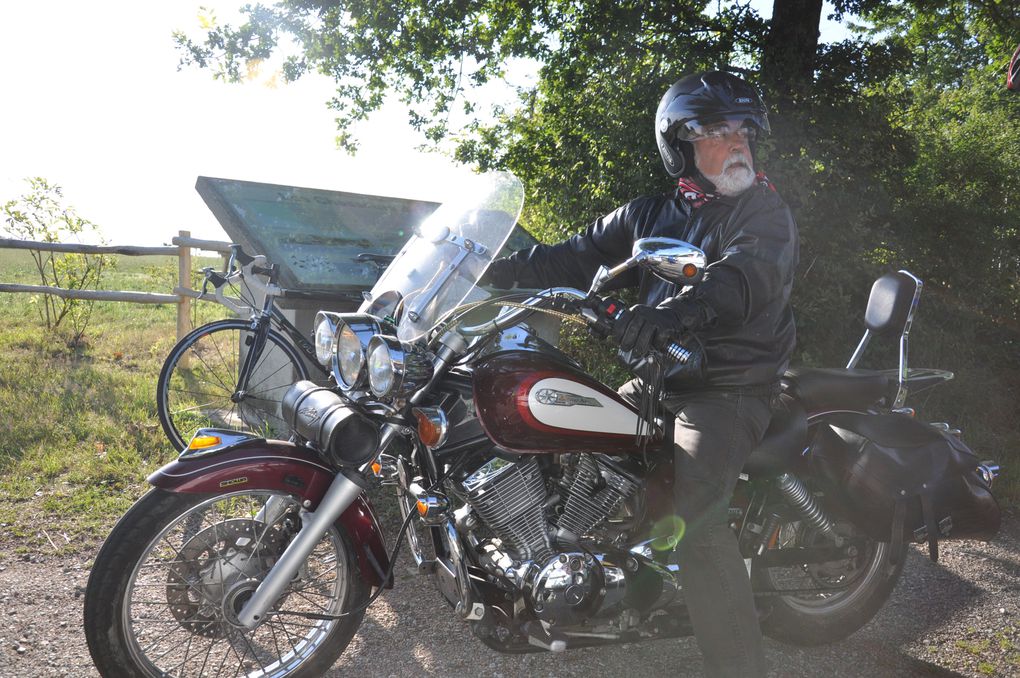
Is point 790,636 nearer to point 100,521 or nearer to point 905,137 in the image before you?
point 100,521

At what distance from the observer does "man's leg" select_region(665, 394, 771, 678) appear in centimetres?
268

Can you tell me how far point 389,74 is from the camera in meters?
9.40

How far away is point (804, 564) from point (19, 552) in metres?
3.57

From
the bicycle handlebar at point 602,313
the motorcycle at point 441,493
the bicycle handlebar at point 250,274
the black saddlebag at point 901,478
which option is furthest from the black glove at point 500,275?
the bicycle handlebar at point 250,274

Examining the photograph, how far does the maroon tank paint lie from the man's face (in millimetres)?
1681

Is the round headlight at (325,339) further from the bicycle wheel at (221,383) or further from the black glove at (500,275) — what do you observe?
the bicycle wheel at (221,383)

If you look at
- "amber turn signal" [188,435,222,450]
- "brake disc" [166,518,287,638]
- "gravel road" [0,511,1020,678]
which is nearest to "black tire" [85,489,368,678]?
"brake disc" [166,518,287,638]

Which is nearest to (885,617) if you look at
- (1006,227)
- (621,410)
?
(621,410)

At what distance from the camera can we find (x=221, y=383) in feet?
21.6

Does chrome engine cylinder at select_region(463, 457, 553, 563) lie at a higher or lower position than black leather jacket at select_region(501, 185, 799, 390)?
lower

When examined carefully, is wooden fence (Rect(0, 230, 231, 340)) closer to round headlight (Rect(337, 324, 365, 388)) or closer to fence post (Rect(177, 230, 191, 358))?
fence post (Rect(177, 230, 191, 358))

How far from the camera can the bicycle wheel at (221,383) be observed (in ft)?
17.7

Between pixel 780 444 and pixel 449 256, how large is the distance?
1.33 meters

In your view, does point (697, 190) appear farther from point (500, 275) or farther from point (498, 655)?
point (498, 655)
